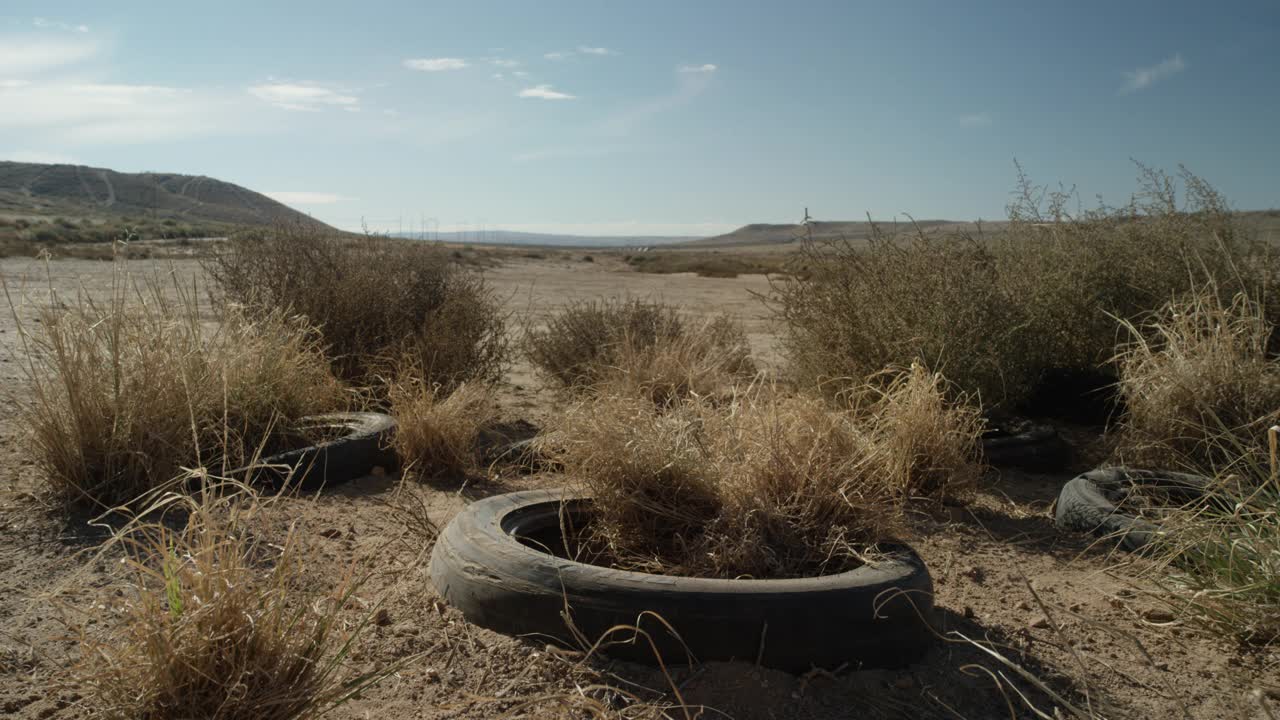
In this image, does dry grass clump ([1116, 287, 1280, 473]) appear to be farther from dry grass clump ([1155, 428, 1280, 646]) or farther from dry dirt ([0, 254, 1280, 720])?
dry grass clump ([1155, 428, 1280, 646])

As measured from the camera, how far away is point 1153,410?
5.54 metres

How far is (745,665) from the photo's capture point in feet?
9.53

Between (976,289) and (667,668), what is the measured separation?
433cm

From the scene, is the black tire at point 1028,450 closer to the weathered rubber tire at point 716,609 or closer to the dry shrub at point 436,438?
the weathered rubber tire at point 716,609

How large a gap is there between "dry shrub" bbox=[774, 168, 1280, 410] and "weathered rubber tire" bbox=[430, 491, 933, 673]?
8.23ft

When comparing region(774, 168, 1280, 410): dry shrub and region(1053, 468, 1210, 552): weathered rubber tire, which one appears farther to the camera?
region(774, 168, 1280, 410): dry shrub

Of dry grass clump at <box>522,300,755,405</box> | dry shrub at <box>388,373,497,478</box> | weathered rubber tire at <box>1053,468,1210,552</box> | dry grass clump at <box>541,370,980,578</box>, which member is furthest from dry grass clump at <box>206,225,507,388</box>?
weathered rubber tire at <box>1053,468,1210,552</box>

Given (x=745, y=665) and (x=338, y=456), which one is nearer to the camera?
(x=745, y=665)

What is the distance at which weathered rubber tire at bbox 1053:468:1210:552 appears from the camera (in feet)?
14.2

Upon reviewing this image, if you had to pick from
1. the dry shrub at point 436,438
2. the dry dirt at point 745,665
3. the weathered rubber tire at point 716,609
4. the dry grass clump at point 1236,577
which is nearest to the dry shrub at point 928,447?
the dry dirt at point 745,665

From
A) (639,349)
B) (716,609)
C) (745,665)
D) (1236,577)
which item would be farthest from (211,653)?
(639,349)

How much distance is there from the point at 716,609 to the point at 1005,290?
477cm

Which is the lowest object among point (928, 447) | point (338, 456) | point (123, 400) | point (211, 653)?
point (338, 456)

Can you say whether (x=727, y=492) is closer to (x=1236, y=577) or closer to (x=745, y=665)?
(x=745, y=665)
